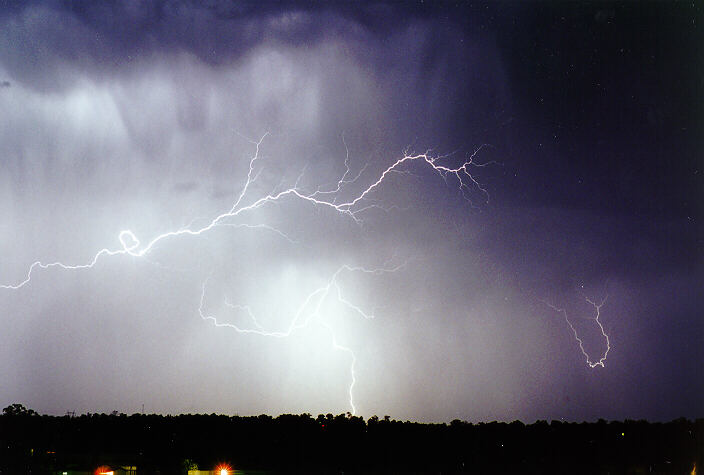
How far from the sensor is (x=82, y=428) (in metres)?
94.7

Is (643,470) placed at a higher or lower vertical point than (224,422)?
lower

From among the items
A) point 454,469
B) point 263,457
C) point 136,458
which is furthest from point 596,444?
point 136,458

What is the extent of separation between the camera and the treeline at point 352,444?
7681 cm

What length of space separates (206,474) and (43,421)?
1612 inches

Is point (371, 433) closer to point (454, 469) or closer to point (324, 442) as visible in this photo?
point (324, 442)

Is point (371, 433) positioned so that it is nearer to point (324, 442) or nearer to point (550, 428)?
point (324, 442)

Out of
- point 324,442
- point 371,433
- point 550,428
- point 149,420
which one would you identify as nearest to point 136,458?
point 149,420

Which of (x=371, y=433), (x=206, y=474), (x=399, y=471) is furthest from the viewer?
(x=371, y=433)

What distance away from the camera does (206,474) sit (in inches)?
2505

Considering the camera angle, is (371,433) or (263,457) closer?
(263,457)

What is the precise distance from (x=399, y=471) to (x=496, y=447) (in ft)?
62.1

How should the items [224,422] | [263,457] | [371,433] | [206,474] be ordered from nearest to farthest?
[206,474], [263,457], [371,433], [224,422]

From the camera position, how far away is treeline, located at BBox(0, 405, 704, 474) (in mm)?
76812

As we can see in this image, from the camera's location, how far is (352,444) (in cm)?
8231
